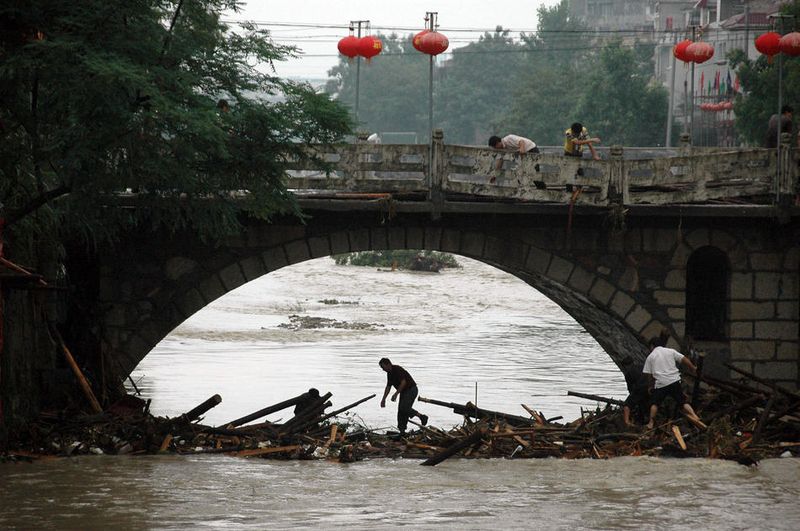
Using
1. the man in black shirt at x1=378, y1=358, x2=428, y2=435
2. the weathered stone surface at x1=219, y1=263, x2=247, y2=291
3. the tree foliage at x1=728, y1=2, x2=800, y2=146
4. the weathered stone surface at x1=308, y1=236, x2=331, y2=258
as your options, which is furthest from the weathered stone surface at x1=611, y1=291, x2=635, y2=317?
the tree foliage at x1=728, y1=2, x2=800, y2=146

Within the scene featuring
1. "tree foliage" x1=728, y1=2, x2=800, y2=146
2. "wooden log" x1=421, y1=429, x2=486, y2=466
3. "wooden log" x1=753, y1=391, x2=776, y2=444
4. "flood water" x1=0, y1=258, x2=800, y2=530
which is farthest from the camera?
"tree foliage" x1=728, y1=2, x2=800, y2=146

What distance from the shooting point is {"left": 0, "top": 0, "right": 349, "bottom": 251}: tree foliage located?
1473 centimetres

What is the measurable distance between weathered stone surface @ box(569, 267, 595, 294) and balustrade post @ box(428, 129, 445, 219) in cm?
233

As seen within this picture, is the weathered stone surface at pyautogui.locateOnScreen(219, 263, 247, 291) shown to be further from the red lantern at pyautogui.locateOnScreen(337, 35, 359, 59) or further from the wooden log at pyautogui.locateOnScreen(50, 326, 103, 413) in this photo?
the red lantern at pyautogui.locateOnScreen(337, 35, 359, 59)

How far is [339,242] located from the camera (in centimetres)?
2103

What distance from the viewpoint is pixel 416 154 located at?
20.8 m

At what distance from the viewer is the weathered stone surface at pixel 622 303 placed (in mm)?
21406

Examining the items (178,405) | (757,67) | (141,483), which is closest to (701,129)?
(757,67)

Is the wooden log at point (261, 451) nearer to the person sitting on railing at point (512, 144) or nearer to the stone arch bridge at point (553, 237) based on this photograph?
the stone arch bridge at point (553, 237)

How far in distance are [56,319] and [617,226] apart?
8293 millimetres

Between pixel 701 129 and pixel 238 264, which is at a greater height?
pixel 701 129

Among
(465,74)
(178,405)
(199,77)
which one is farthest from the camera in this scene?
(465,74)

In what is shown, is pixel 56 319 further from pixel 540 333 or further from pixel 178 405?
pixel 540 333

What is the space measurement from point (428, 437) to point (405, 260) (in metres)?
Answer: 33.9
